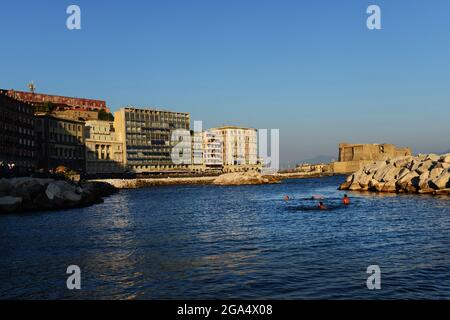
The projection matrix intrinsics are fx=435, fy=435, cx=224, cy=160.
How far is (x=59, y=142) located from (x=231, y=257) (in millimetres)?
148952

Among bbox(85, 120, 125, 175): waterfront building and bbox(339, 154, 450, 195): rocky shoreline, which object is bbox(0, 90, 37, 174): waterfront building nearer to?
bbox(85, 120, 125, 175): waterfront building

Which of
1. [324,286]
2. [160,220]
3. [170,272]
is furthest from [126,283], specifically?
[160,220]

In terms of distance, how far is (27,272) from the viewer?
79.6ft

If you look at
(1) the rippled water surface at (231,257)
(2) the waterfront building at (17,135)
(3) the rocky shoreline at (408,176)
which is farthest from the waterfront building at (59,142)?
(1) the rippled water surface at (231,257)

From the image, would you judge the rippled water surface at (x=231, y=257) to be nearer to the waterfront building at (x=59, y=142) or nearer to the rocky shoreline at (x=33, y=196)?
the rocky shoreline at (x=33, y=196)

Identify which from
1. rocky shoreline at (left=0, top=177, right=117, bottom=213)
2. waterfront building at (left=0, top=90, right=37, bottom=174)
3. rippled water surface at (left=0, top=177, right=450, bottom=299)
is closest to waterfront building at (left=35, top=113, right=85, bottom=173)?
waterfront building at (left=0, top=90, right=37, bottom=174)

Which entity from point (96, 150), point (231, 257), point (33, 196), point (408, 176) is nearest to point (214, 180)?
point (96, 150)

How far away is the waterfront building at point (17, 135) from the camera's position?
120188 mm

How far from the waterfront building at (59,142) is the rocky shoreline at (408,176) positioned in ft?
342

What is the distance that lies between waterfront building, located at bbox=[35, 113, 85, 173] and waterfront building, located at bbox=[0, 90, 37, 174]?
9.09m
